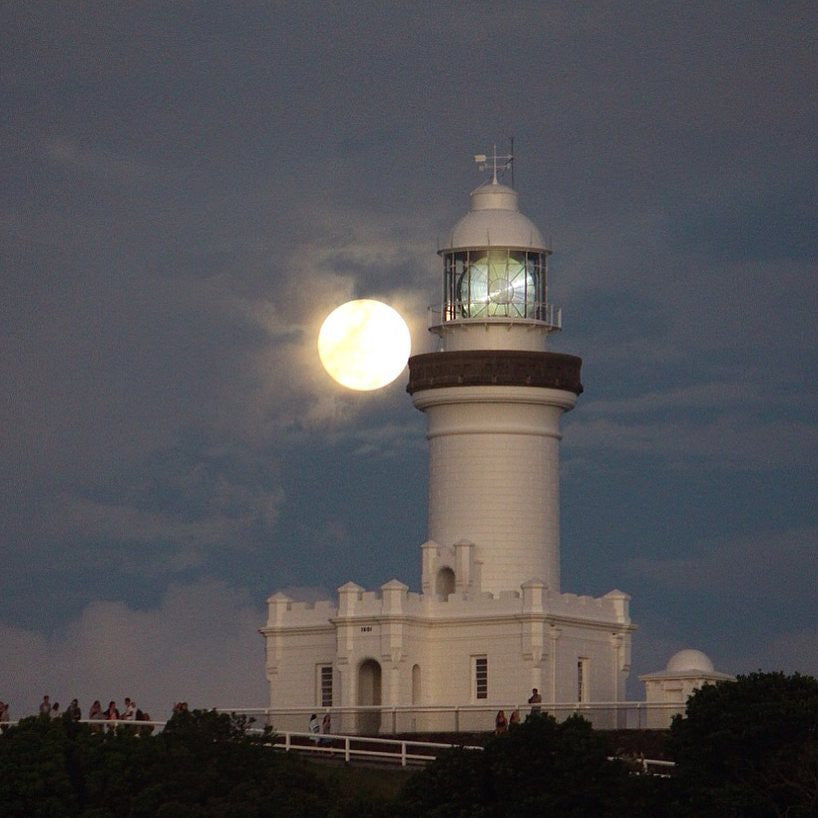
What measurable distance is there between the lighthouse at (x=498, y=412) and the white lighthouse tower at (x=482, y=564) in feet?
0.12

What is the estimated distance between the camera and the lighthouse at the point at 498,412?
270 feet

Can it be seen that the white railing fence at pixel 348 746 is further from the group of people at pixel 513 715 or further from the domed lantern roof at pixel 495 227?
the domed lantern roof at pixel 495 227

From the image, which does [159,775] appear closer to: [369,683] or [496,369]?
[369,683]

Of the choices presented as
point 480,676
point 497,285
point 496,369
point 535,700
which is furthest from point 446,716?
point 497,285

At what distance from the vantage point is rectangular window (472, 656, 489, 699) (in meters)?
80.9

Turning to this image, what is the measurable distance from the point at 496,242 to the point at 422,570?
30.5ft

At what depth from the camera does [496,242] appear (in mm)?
83938

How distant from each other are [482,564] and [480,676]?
3.06 meters

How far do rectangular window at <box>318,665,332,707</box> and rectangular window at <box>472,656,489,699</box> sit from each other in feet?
14.6

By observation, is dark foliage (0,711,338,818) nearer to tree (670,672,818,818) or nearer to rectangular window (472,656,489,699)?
tree (670,672,818,818)

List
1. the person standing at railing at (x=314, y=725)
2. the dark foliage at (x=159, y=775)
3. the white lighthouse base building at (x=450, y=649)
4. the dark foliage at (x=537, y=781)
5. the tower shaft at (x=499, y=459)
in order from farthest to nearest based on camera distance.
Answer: the tower shaft at (x=499, y=459) → the white lighthouse base building at (x=450, y=649) → the person standing at railing at (x=314, y=725) → the dark foliage at (x=159, y=775) → the dark foliage at (x=537, y=781)

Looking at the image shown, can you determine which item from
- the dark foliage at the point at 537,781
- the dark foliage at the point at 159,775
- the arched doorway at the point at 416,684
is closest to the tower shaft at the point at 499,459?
the arched doorway at the point at 416,684

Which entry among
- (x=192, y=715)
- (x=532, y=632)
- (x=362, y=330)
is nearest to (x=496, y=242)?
(x=362, y=330)

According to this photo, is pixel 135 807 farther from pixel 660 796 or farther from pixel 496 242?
pixel 496 242
